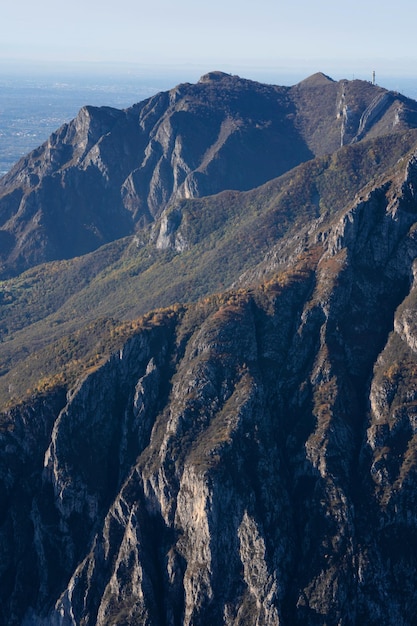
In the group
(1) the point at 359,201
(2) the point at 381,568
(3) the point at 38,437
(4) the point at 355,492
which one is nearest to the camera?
(2) the point at 381,568

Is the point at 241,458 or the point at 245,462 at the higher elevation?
the point at 241,458

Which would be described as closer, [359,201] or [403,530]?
[403,530]

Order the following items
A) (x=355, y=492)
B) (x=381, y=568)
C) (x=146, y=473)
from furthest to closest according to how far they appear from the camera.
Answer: (x=146, y=473), (x=355, y=492), (x=381, y=568)

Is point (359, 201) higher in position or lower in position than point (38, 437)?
higher

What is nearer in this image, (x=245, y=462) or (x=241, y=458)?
(x=245, y=462)

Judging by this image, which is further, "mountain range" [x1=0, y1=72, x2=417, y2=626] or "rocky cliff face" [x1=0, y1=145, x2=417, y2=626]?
"mountain range" [x1=0, y1=72, x2=417, y2=626]

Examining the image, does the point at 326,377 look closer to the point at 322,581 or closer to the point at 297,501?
the point at 297,501

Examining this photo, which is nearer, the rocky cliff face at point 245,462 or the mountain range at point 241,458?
the rocky cliff face at point 245,462

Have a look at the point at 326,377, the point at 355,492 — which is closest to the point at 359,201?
the point at 326,377
